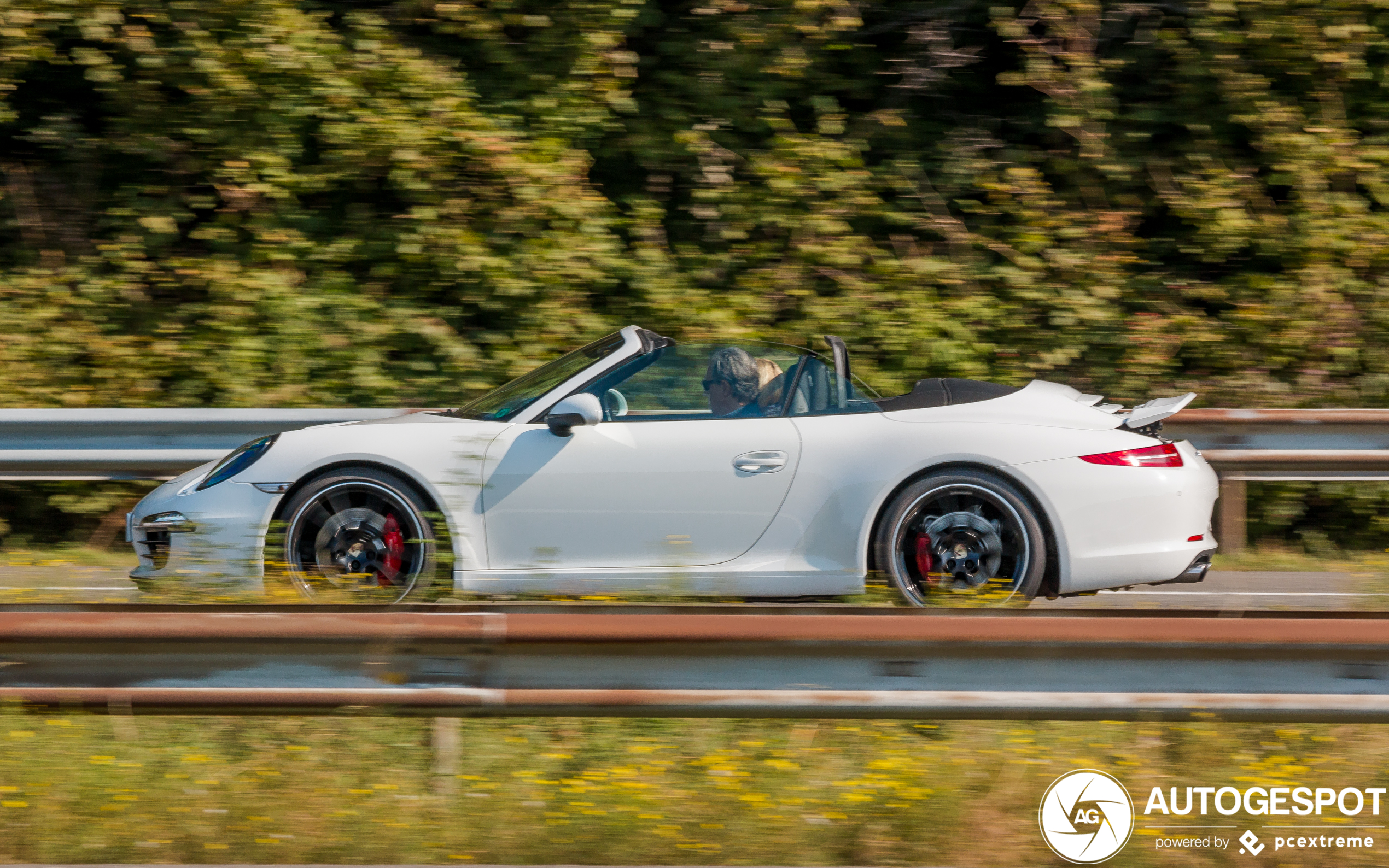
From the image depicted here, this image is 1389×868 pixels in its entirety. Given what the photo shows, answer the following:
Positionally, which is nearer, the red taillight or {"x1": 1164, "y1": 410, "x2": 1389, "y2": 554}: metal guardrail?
the red taillight

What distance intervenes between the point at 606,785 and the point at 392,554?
187cm

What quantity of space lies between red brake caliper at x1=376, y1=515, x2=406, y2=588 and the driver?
4.31ft

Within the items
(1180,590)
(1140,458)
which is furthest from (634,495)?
(1180,590)

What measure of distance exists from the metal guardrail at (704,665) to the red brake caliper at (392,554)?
5.95 ft

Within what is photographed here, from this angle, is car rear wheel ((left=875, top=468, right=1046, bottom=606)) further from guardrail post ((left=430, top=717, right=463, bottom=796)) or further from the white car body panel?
guardrail post ((left=430, top=717, right=463, bottom=796))

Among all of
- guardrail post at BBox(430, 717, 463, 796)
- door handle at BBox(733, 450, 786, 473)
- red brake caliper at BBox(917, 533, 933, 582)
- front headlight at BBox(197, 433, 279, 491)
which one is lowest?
guardrail post at BBox(430, 717, 463, 796)

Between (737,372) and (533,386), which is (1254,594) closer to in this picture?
(737,372)

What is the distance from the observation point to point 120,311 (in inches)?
346

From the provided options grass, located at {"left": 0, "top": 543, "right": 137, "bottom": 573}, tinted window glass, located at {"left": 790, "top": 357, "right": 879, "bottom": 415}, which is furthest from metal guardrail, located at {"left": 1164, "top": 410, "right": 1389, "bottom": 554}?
grass, located at {"left": 0, "top": 543, "right": 137, "bottom": 573}

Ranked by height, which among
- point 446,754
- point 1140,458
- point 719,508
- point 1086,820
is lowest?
point 1086,820

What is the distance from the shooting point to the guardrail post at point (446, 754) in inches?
125

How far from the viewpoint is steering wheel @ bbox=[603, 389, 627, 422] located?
504cm

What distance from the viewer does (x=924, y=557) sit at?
4.71 m

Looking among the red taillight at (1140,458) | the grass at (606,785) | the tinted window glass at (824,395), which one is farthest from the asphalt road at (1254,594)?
the grass at (606,785)
